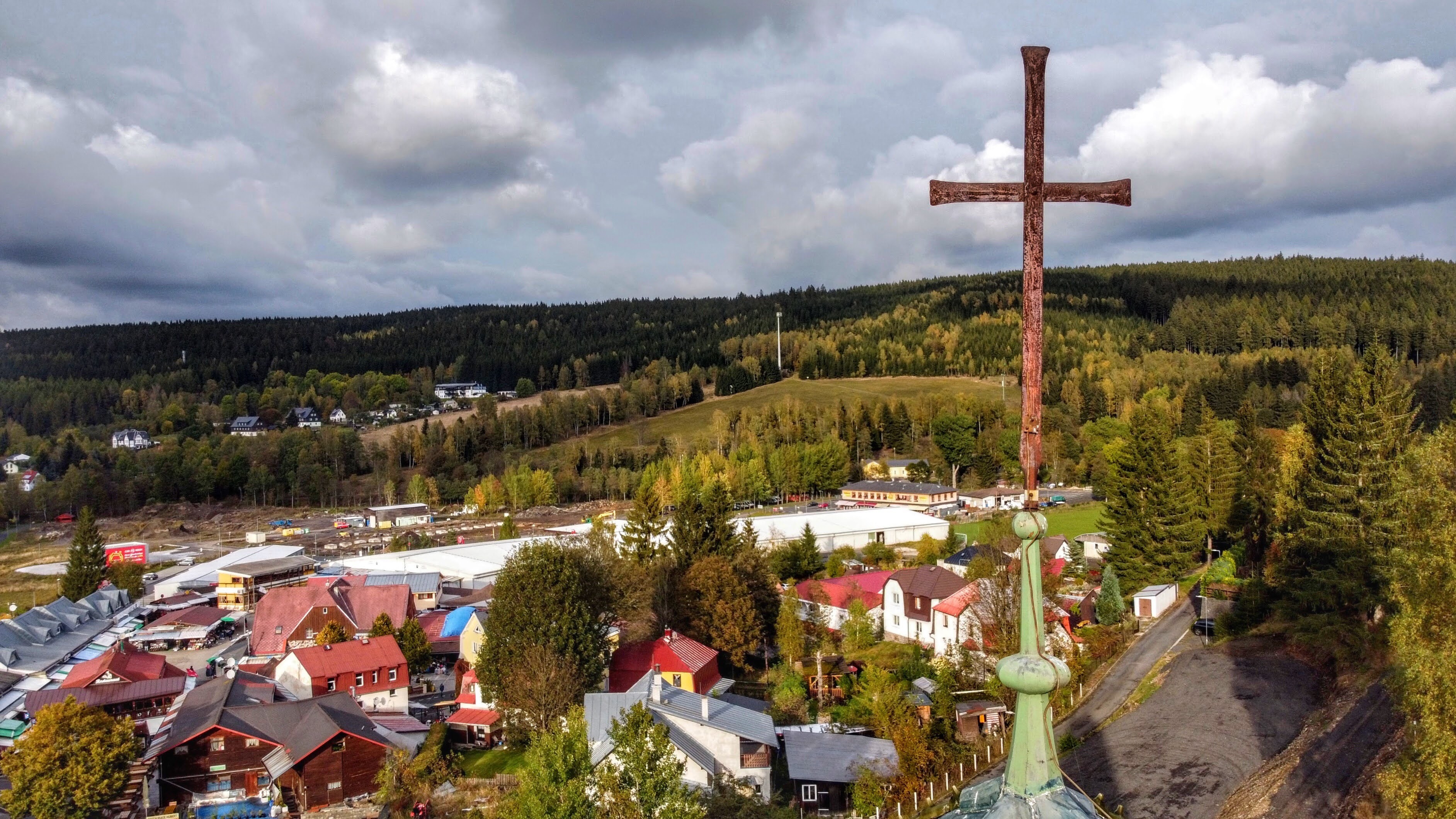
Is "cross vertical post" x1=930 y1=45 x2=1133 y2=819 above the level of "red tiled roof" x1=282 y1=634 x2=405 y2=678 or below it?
above

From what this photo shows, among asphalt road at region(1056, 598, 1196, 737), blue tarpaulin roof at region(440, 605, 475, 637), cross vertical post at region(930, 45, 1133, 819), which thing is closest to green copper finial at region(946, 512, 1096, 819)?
cross vertical post at region(930, 45, 1133, 819)

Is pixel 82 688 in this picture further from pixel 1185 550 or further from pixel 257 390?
pixel 257 390

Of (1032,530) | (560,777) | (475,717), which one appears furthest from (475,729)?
(1032,530)

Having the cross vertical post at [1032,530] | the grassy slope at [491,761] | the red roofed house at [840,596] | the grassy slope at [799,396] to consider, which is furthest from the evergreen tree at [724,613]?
the grassy slope at [799,396]

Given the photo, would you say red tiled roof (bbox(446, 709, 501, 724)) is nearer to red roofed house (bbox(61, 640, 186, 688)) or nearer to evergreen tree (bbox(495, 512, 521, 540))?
red roofed house (bbox(61, 640, 186, 688))

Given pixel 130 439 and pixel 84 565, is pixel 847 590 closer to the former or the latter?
pixel 84 565

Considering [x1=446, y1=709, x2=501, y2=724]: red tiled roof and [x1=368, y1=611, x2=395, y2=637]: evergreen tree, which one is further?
[x1=368, y1=611, x2=395, y2=637]: evergreen tree

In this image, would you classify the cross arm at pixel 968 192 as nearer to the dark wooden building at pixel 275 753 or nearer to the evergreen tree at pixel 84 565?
the dark wooden building at pixel 275 753
